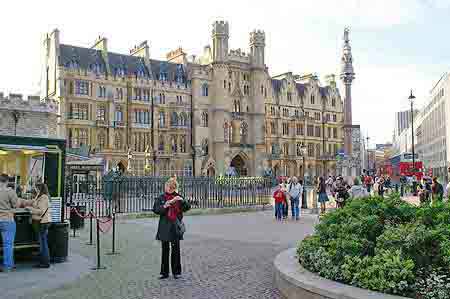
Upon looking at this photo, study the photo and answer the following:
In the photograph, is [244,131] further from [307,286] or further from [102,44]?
[307,286]

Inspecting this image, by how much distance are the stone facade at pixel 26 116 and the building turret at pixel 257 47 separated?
135ft

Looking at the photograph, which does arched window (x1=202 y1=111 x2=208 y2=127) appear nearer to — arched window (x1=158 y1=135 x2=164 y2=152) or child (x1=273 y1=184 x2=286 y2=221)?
arched window (x1=158 y1=135 x2=164 y2=152)

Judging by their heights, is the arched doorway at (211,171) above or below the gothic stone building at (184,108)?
below

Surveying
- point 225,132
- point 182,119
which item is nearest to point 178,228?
point 182,119

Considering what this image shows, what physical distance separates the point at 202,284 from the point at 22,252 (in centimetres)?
501

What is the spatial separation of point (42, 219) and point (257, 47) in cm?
6556

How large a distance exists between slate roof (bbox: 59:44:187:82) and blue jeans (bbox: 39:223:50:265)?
168 feet

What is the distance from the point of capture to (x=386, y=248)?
22.8 ft

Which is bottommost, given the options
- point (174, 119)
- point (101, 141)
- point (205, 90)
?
point (101, 141)

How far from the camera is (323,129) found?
8531 centimetres

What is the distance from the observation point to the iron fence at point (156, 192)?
882 inches

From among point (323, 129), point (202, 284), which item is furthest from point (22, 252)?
point (323, 129)

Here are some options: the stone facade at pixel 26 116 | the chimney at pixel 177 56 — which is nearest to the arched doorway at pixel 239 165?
the chimney at pixel 177 56

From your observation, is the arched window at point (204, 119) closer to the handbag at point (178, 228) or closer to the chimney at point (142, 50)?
the chimney at point (142, 50)
